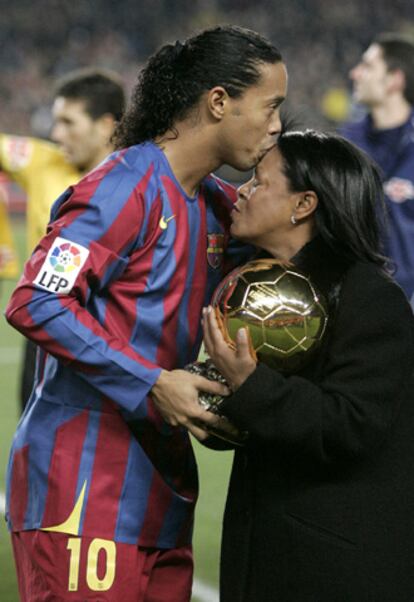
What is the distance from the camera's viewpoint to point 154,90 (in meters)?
2.41

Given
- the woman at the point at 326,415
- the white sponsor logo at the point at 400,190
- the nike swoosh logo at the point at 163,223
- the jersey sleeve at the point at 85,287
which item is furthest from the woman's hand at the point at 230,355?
the white sponsor logo at the point at 400,190

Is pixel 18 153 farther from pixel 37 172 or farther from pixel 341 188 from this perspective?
pixel 341 188

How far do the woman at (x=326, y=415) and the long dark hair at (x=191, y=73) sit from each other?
0.19 meters

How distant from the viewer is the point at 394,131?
5715 mm

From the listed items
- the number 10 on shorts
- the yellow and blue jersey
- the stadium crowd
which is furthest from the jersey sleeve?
the stadium crowd

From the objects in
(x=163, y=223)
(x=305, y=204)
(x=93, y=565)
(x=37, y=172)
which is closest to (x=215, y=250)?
(x=163, y=223)

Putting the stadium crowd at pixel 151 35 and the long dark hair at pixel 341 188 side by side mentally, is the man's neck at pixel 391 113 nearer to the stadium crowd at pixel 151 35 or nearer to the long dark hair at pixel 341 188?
the long dark hair at pixel 341 188

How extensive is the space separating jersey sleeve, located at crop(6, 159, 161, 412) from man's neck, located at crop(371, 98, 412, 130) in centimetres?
387

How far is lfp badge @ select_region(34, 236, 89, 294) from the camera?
2.14m

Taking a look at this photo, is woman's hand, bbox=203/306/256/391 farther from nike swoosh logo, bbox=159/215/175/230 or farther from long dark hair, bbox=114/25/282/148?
long dark hair, bbox=114/25/282/148

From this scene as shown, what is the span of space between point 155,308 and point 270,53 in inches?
23.7

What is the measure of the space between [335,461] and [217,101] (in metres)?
0.80

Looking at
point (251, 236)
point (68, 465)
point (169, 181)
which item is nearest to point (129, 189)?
point (169, 181)

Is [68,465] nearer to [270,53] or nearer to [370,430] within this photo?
[370,430]
